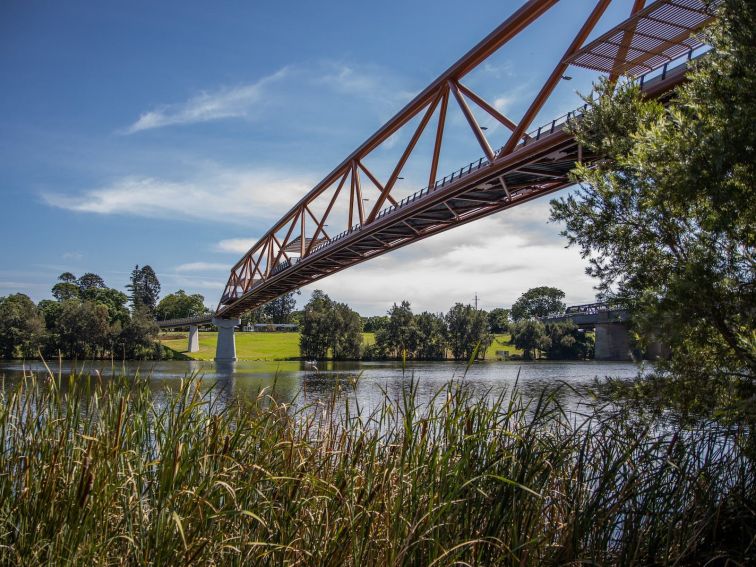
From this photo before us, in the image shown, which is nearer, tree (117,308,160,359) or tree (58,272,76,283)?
tree (117,308,160,359)

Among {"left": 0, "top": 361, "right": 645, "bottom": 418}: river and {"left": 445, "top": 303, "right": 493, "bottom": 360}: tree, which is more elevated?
{"left": 445, "top": 303, "right": 493, "bottom": 360}: tree

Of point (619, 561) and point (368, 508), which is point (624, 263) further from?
point (368, 508)

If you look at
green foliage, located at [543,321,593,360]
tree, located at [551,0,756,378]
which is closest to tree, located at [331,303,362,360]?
green foliage, located at [543,321,593,360]

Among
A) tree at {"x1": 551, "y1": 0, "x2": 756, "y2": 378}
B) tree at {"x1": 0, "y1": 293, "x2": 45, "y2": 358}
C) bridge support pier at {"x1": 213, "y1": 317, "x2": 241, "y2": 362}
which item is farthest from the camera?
bridge support pier at {"x1": 213, "y1": 317, "x2": 241, "y2": 362}

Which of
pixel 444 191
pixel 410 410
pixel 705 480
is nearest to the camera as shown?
pixel 410 410

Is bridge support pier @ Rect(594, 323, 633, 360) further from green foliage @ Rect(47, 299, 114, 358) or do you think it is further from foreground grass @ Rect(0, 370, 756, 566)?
foreground grass @ Rect(0, 370, 756, 566)

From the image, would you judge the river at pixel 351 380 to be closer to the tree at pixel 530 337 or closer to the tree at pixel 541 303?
the tree at pixel 530 337

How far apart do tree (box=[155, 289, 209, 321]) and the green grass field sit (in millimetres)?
35090

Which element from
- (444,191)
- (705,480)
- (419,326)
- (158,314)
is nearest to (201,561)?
(705,480)

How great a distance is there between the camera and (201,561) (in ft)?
10.5

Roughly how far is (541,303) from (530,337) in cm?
4415

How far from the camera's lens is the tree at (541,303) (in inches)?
4663

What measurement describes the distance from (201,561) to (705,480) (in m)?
3.85

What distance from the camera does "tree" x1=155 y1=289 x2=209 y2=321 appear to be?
439 feet
